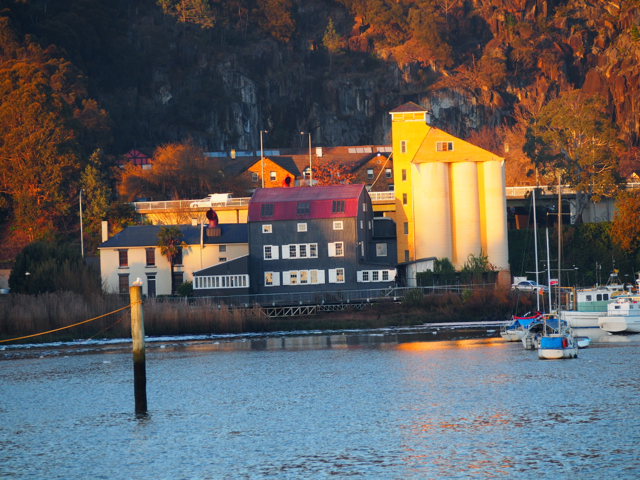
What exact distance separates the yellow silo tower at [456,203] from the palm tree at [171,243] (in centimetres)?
2148

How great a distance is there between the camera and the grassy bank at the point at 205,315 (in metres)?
64.0

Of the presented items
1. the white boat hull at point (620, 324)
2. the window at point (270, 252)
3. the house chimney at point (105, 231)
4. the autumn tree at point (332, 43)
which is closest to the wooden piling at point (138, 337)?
the white boat hull at point (620, 324)

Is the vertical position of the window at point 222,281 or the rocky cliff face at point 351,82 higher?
the rocky cliff face at point 351,82

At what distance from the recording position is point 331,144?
5640 inches

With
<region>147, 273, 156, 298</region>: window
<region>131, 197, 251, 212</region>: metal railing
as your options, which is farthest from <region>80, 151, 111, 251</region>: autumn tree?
<region>147, 273, 156, 298</region>: window

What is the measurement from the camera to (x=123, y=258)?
84.2 metres

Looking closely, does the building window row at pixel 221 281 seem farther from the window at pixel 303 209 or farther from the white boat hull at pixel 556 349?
the white boat hull at pixel 556 349

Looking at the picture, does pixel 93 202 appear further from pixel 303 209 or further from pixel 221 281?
pixel 303 209

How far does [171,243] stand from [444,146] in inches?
1055

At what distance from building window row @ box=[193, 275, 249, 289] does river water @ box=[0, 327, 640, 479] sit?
67.2ft

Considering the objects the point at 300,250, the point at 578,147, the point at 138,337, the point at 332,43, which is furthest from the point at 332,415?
the point at 332,43

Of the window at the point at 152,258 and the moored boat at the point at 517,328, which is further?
the window at the point at 152,258

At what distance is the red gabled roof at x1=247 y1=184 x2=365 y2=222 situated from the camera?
8062cm

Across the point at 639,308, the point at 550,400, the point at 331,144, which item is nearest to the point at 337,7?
the point at 331,144
